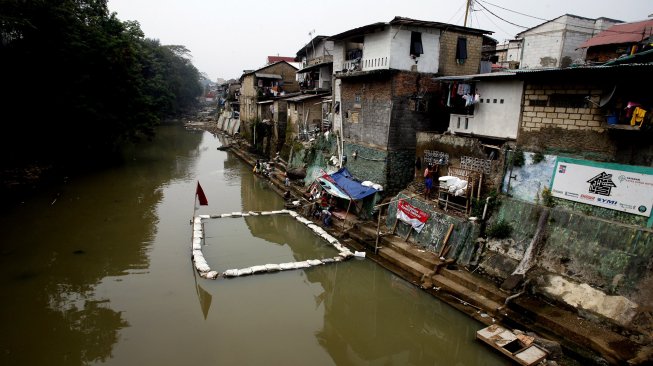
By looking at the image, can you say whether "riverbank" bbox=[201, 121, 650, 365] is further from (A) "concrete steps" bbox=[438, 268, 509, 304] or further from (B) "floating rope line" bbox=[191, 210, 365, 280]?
(B) "floating rope line" bbox=[191, 210, 365, 280]

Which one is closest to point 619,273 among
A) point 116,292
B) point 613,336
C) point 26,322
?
point 613,336

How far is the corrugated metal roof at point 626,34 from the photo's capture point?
16987 millimetres

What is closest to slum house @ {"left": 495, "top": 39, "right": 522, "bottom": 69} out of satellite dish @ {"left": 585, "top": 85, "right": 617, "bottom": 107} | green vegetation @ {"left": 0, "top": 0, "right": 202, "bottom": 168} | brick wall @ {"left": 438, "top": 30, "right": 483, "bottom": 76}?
brick wall @ {"left": 438, "top": 30, "right": 483, "bottom": 76}

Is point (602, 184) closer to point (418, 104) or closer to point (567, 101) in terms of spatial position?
point (567, 101)

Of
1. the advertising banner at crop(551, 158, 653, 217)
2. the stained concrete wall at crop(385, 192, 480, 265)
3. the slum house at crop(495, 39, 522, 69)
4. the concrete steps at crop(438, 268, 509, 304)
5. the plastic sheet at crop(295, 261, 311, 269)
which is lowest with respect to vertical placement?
the plastic sheet at crop(295, 261, 311, 269)

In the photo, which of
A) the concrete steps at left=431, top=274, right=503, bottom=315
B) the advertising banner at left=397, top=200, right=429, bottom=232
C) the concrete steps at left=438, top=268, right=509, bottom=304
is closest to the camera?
the concrete steps at left=431, top=274, right=503, bottom=315

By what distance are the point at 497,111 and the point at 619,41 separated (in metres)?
9.55

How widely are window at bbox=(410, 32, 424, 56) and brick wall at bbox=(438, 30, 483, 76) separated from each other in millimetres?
1353

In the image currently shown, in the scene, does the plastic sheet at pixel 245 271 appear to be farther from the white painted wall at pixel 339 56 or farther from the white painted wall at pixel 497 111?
the white painted wall at pixel 339 56

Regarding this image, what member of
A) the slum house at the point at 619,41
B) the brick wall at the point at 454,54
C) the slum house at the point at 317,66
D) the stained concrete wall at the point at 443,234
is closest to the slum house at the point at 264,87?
the slum house at the point at 317,66

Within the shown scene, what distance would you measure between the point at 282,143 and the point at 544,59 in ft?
70.9

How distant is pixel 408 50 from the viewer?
17109mm

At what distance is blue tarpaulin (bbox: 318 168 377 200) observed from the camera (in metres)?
17.4

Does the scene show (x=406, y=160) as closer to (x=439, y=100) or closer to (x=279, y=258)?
(x=439, y=100)
